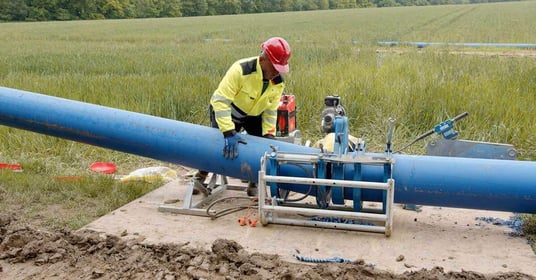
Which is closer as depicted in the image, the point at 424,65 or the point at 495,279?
the point at 495,279

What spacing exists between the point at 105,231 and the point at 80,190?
1053 mm

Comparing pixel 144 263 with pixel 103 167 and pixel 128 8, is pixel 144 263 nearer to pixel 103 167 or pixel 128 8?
pixel 103 167

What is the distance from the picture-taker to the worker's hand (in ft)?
14.1

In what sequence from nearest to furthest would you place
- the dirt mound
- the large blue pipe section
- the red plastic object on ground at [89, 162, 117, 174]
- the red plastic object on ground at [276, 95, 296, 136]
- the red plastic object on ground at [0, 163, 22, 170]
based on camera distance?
the dirt mound < the large blue pipe section < the red plastic object on ground at [276, 95, 296, 136] < the red plastic object on ground at [0, 163, 22, 170] < the red plastic object on ground at [89, 162, 117, 174]

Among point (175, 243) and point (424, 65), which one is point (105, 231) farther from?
point (424, 65)

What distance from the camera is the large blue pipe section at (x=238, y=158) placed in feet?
12.6

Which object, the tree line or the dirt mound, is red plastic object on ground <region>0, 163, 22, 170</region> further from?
the tree line

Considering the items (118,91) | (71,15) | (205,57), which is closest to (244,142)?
(118,91)

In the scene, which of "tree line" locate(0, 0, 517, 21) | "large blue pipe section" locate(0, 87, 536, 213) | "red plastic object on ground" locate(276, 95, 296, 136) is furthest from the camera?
"tree line" locate(0, 0, 517, 21)

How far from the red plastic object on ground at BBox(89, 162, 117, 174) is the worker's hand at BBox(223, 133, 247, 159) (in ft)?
6.83

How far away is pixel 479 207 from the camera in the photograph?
3.97m

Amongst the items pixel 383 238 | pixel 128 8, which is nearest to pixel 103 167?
pixel 383 238

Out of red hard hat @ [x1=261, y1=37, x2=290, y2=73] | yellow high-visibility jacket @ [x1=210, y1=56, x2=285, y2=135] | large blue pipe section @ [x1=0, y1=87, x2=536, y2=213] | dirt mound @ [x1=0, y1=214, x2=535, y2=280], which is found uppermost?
red hard hat @ [x1=261, y1=37, x2=290, y2=73]

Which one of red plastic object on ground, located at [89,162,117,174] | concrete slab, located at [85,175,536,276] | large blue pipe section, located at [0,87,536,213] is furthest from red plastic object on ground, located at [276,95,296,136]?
red plastic object on ground, located at [89,162,117,174]
